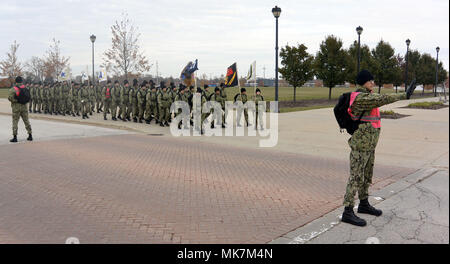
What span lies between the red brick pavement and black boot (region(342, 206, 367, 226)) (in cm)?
46

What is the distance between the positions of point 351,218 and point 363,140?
42.1 inches

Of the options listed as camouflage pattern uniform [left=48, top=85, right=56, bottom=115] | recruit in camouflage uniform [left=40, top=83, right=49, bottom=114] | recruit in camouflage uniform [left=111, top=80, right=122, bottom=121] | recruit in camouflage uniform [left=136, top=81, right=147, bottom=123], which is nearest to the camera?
recruit in camouflage uniform [left=136, top=81, right=147, bottom=123]

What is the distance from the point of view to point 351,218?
522cm

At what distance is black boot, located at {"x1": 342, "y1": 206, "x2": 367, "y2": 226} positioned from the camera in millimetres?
5146

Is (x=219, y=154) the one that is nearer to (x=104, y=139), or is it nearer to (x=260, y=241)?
(x=104, y=139)

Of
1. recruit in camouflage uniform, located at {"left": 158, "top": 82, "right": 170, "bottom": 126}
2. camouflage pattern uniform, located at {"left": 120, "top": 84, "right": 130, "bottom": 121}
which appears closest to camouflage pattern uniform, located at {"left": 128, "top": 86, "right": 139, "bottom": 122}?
camouflage pattern uniform, located at {"left": 120, "top": 84, "right": 130, "bottom": 121}

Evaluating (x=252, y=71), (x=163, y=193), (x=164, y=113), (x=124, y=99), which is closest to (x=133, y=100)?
(x=124, y=99)

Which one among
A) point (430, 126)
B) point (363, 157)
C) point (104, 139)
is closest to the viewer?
point (363, 157)

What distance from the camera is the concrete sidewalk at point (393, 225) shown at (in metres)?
4.69

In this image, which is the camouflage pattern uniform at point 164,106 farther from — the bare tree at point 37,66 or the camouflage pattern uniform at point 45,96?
the bare tree at point 37,66

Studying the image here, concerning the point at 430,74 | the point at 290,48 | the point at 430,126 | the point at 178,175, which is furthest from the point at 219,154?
the point at 430,74

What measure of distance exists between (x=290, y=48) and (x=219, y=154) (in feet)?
75.2

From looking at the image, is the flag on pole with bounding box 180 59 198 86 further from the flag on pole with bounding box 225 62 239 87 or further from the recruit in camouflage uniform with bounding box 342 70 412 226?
the recruit in camouflage uniform with bounding box 342 70 412 226
